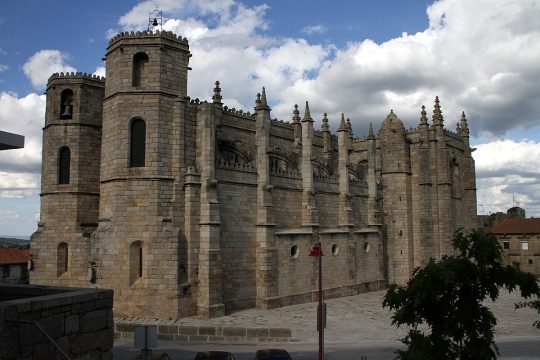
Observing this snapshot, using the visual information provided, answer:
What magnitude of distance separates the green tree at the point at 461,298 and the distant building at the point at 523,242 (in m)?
43.7

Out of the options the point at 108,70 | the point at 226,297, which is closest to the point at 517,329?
the point at 226,297

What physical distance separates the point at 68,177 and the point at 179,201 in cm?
758

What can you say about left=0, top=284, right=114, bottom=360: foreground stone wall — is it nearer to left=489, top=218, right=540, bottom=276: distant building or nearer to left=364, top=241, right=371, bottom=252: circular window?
left=364, top=241, right=371, bottom=252: circular window

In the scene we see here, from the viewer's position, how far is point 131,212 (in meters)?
21.7

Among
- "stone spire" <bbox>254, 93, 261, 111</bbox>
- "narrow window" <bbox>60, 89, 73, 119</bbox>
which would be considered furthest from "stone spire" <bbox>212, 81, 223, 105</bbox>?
"narrow window" <bbox>60, 89, 73, 119</bbox>

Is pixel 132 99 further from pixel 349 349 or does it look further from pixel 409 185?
pixel 409 185

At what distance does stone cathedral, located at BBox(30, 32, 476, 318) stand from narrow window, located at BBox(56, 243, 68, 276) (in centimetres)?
7

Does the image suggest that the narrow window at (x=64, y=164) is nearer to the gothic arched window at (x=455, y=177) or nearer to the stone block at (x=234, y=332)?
the stone block at (x=234, y=332)

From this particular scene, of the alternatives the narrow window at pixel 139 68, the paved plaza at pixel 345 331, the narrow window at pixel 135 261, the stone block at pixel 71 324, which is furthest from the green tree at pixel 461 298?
the narrow window at pixel 139 68

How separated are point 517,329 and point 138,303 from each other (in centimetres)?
1703

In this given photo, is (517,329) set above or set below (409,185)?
below

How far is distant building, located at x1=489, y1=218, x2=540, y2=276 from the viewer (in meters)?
48.0

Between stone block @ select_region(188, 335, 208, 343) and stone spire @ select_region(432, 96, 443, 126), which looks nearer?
stone block @ select_region(188, 335, 208, 343)

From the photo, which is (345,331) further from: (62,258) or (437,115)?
(437,115)
